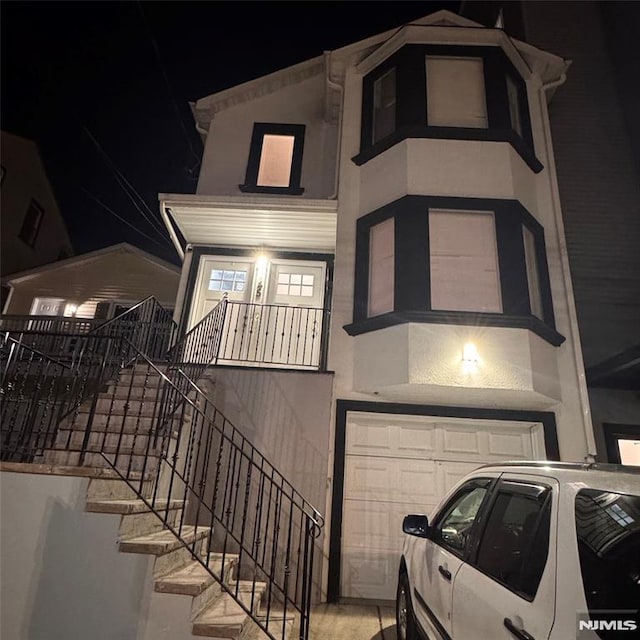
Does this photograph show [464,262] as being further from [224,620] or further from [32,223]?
[32,223]

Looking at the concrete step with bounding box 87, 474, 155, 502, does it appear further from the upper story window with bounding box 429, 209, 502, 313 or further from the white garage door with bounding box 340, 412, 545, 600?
the upper story window with bounding box 429, 209, 502, 313

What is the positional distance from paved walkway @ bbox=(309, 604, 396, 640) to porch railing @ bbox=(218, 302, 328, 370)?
3.51m

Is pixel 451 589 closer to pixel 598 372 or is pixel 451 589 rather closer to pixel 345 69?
pixel 598 372

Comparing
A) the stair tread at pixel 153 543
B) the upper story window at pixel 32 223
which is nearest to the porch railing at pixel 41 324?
the upper story window at pixel 32 223

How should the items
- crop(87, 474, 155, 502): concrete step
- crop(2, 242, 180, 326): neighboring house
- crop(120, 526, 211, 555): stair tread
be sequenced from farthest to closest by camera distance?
crop(2, 242, 180, 326): neighboring house < crop(87, 474, 155, 502): concrete step < crop(120, 526, 211, 555): stair tread

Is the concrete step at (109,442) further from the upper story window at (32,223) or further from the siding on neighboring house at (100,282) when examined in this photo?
the upper story window at (32,223)

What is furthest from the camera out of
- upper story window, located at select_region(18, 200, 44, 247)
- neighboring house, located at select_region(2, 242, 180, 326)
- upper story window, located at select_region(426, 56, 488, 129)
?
upper story window, located at select_region(18, 200, 44, 247)

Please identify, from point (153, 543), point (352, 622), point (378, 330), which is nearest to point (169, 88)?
point (378, 330)

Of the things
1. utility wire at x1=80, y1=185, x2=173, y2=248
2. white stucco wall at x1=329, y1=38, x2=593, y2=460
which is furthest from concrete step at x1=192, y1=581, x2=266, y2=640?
utility wire at x1=80, y1=185, x2=173, y2=248

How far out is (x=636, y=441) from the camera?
611 cm

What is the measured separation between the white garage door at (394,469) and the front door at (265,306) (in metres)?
1.98

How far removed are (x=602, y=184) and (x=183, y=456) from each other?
30.8 ft

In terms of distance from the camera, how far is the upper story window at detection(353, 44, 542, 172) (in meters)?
6.58

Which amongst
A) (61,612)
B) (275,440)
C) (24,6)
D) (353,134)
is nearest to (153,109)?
(24,6)
